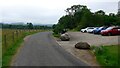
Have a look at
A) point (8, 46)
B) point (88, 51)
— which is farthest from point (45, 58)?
point (8, 46)

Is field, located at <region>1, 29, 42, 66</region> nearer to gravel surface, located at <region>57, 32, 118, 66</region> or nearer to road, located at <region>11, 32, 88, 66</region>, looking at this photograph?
road, located at <region>11, 32, 88, 66</region>

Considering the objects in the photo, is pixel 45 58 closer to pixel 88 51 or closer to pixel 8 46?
pixel 88 51

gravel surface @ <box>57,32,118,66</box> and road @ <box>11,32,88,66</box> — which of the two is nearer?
road @ <box>11,32,88,66</box>

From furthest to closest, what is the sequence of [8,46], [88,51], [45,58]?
[8,46] → [88,51] → [45,58]

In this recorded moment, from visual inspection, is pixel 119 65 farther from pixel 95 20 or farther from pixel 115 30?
pixel 95 20

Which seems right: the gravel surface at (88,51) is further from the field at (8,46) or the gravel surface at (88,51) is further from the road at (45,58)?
the field at (8,46)

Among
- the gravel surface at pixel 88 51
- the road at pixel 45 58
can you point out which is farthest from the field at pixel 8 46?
A: the gravel surface at pixel 88 51

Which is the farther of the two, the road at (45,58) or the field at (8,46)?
the field at (8,46)

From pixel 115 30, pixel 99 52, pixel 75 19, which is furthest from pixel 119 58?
pixel 75 19

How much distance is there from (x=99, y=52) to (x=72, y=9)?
390ft

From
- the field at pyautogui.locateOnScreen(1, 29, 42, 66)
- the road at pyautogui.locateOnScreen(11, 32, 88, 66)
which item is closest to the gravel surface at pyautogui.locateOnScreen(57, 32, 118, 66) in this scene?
the road at pyautogui.locateOnScreen(11, 32, 88, 66)

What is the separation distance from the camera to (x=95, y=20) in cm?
8288

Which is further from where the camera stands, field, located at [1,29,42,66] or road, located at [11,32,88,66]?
field, located at [1,29,42,66]

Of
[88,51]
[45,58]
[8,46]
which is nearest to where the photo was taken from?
[45,58]
